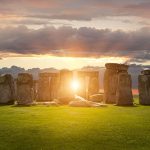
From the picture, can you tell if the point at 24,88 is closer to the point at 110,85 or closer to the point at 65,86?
the point at 65,86

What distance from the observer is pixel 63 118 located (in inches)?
723

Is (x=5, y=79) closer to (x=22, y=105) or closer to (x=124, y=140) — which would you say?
(x=22, y=105)

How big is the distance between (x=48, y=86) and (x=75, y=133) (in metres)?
23.5

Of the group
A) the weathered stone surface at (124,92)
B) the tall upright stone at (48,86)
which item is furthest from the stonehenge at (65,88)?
the tall upright stone at (48,86)

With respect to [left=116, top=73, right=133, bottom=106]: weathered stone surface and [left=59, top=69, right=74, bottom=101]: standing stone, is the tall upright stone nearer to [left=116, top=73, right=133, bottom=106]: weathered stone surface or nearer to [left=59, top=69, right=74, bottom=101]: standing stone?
[left=59, top=69, right=74, bottom=101]: standing stone

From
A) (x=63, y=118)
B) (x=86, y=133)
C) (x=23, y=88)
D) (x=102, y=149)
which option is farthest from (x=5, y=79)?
(x=102, y=149)

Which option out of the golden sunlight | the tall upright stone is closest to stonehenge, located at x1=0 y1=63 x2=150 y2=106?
the golden sunlight

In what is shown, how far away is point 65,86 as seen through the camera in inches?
1195

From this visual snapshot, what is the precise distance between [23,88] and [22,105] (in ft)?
4.82

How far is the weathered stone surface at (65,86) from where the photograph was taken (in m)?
29.8

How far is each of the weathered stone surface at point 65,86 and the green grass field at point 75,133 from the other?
11.4 metres

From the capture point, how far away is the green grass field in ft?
40.4

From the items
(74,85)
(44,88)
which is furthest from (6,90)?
(44,88)

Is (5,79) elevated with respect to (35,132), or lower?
elevated
